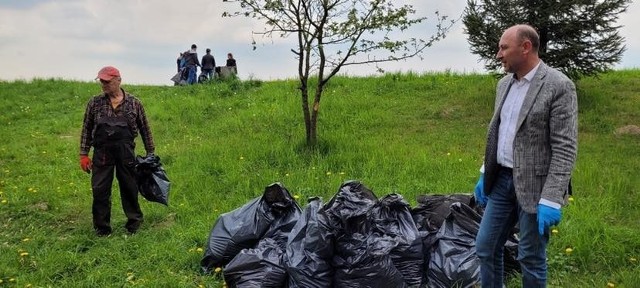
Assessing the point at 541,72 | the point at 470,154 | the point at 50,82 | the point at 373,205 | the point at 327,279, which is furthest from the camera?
the point at 50,82

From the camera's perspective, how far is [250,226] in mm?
4488

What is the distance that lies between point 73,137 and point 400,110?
647 centimetres

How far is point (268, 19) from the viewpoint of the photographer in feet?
26.3

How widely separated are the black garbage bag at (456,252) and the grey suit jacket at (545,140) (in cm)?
112

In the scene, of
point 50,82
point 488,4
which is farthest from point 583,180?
point 50,82

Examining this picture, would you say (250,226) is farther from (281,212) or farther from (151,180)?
(151,180)

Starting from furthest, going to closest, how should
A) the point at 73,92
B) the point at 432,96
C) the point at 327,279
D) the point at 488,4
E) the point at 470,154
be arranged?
the point at 73,92 → the point at 432,96 → the point at 488,4 → the point at 470,154 → the point at 327,279

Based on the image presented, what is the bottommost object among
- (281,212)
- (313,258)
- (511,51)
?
(313,258)

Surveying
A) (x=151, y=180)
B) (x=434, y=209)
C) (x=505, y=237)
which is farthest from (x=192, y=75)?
(x=505, y=237)

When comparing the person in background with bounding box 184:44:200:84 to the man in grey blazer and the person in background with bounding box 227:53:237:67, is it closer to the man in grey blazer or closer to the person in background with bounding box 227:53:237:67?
the person in background with bounding box 227:53:237:67

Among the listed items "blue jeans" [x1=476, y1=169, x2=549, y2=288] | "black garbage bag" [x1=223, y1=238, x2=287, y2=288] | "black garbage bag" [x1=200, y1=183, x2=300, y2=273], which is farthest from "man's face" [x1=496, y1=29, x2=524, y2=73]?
"black garbage bag" [x1=200, y1=183, x2=300, y2=273]

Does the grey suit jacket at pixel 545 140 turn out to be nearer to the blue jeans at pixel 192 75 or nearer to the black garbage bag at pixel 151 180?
the black garbage bag at pixel 151 180

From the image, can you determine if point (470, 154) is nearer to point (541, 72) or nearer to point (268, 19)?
point (268, 19)

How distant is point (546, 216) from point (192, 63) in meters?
15.5
